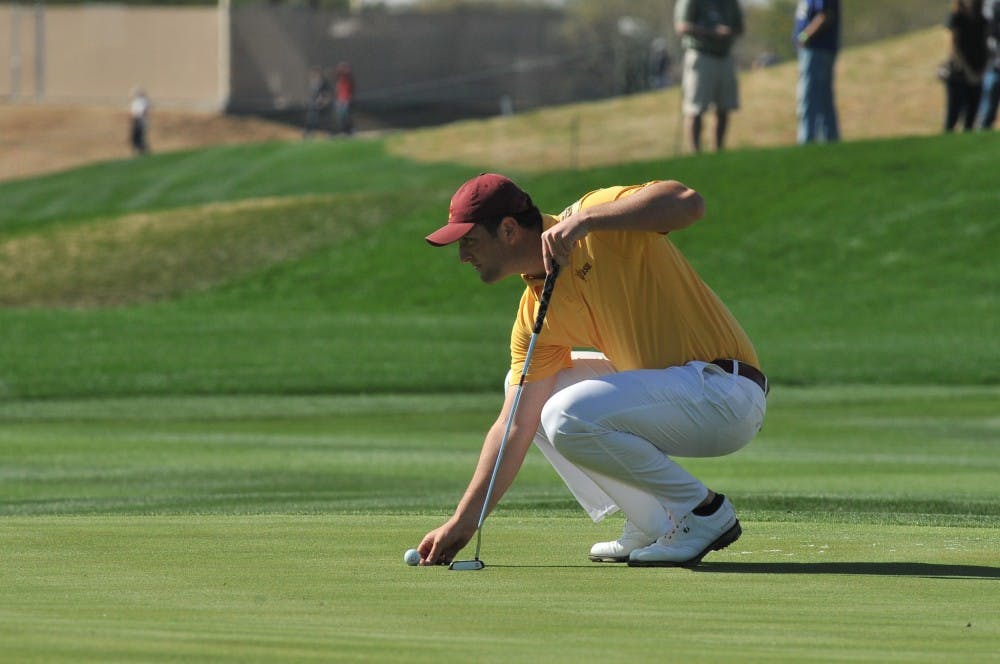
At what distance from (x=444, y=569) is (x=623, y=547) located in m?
0.69

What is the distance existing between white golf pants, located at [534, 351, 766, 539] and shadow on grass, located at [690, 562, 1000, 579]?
10.4 inches

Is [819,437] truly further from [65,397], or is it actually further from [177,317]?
[177,317]

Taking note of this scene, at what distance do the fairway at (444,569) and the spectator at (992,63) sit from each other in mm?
12939

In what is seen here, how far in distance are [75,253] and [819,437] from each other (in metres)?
19.5

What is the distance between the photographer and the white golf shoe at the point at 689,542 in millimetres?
6898

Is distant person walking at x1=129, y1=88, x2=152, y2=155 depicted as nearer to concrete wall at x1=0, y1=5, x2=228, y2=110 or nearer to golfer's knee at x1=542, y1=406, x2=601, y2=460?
concrete wall at x1=0, y1=5, x2=228, y2=110

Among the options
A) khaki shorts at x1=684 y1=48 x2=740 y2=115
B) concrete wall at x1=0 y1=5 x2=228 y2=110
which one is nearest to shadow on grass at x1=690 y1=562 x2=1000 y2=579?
khaki shorts at x1=684 y1=48 x2=740 y2=115

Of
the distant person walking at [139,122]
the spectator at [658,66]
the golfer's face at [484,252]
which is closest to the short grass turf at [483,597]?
the golfer's face at [484,252]

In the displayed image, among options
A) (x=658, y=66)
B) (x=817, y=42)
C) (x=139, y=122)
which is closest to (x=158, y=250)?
(x=817, y=42)

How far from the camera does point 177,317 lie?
25344 millimetres

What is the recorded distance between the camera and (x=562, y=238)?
648 centimetres

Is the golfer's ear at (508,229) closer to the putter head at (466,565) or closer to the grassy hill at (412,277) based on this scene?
the putter head at (466,565)

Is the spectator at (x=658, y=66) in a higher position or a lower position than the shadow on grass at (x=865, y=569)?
lower

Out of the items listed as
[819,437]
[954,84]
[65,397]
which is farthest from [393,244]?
[819,437]
